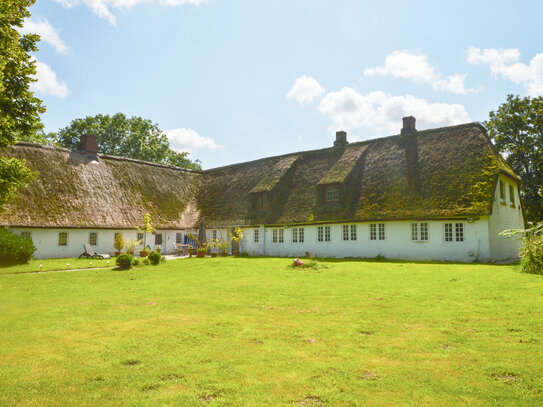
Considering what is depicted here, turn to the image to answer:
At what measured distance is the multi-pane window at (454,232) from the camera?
2309 cm

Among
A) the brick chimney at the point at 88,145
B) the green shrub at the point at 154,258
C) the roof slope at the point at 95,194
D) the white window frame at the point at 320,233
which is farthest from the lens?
the brick chimney at the point at 88,145

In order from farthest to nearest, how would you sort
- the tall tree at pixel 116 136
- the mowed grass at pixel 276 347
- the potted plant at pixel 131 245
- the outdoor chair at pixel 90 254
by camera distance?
1. the tall tree at pixel 116 136
2. the potted plant at pixel 131 245
3. the outdoor chair at pixel 90 254
4. the mowed grass at pixel 276 347

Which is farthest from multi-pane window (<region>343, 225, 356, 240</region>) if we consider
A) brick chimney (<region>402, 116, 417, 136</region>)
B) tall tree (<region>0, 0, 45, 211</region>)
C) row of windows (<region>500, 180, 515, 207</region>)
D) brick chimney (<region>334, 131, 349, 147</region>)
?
tall tree (<region>0, 0, 45, 211</region>)

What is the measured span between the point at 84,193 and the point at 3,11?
60.6 ft

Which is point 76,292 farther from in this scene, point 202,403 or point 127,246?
point 127,246

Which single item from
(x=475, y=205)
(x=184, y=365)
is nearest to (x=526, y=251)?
(x=475, y=205)

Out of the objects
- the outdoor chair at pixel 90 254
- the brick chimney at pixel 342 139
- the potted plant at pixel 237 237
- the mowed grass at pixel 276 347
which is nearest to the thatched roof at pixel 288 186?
the potted plant at pixel 237 237

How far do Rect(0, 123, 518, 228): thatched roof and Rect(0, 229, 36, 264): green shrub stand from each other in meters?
4.10

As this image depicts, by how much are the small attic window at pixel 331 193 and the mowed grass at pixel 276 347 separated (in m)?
16.7

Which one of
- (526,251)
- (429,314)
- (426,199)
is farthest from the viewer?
(426,199)

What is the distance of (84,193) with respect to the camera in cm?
3131

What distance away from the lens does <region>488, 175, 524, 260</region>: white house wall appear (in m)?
22.8

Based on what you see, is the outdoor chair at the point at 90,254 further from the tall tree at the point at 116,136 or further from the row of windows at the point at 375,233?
the tall tree at the point at 116,136

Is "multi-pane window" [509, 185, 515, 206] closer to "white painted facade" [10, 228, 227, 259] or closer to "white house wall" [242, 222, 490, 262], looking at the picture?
"white house wall" [242, 222, 490, 262]
